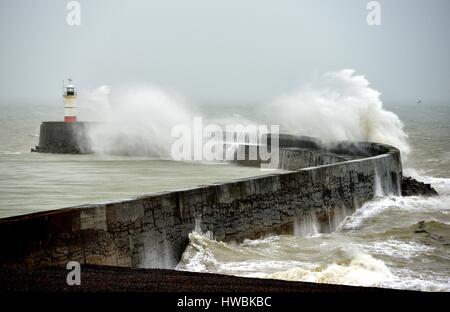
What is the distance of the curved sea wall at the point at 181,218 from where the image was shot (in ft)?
19.1

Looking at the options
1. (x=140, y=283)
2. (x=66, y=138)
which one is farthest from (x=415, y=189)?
(x=66, y=138)

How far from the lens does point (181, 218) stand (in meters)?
7.58

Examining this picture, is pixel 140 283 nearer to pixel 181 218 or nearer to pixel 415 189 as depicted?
pixel 181 218

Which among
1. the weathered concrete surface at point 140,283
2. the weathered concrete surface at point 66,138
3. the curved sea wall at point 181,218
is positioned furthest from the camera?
the weathered concrete surface at point 66,138

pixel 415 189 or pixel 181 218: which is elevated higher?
pixel 181 218

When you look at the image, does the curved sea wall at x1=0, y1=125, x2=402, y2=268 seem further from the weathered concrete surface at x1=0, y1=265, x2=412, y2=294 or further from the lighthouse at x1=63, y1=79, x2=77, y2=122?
the lighthouse at x1=63, y1=79, x2=77, y2=122

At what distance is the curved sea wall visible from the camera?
584 centimetres

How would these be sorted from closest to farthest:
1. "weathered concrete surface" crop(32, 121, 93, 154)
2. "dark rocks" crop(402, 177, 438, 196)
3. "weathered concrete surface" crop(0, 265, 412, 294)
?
"weathered concrete surface" crop(0, 265, 412, 294) → "dark rocks" crop(402, 177, 438, 196) → "weathered concrete surface" crop(32, 121, 93, 154)

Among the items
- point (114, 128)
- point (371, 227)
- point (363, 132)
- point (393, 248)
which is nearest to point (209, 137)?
point (114, 128)

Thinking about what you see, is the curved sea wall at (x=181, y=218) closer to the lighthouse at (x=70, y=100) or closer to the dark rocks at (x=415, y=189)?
the dark rocks at (x=415, y=189)

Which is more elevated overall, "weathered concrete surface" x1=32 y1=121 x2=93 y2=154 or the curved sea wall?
"weathered concrete surface" x1=32 y1=121 x2=93 y2=154

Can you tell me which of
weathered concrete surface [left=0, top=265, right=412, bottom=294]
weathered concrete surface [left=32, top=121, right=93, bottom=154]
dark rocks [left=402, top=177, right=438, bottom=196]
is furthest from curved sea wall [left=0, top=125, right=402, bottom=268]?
weathered concrete surface [left=32, top=121, right=93, bottom=154]

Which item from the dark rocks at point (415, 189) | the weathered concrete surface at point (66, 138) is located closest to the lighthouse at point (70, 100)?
the weathered concrete surface at point (66, 138)

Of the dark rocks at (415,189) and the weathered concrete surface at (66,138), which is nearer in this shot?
the dark rocks at (415,189)
